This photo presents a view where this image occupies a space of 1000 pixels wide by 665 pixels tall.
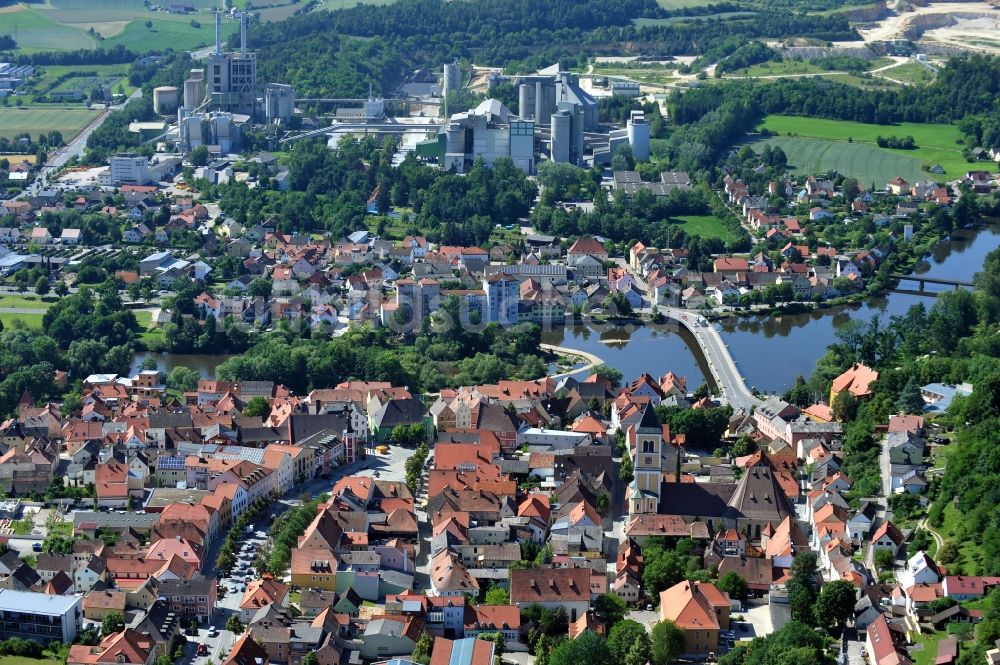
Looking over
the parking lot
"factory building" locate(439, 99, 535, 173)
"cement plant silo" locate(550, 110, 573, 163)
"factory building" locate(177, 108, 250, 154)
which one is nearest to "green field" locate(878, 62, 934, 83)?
"cement plant silo" locate(550, 110, 573, 163)

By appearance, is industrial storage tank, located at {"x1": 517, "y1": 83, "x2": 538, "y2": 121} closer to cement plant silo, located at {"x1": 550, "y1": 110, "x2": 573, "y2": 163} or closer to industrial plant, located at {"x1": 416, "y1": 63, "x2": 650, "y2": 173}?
industrial plant, located at {"x1": 416, "y1": 63, "x2": 650, "y2": 173}

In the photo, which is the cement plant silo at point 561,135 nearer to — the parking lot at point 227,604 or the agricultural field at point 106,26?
the agricultural field at point 106,26

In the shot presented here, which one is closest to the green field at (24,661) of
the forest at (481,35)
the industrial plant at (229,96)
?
the industrial plant at (229,96)

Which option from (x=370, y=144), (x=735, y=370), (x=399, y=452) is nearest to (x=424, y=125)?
(x=370, y=144)

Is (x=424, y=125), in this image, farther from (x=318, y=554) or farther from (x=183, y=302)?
(x=318, y=554)

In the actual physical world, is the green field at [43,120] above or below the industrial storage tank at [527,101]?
below

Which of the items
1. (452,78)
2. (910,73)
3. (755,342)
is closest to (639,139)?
(452,78)

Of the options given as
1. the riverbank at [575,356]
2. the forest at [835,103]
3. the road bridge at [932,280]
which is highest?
the forest at [835,103]
